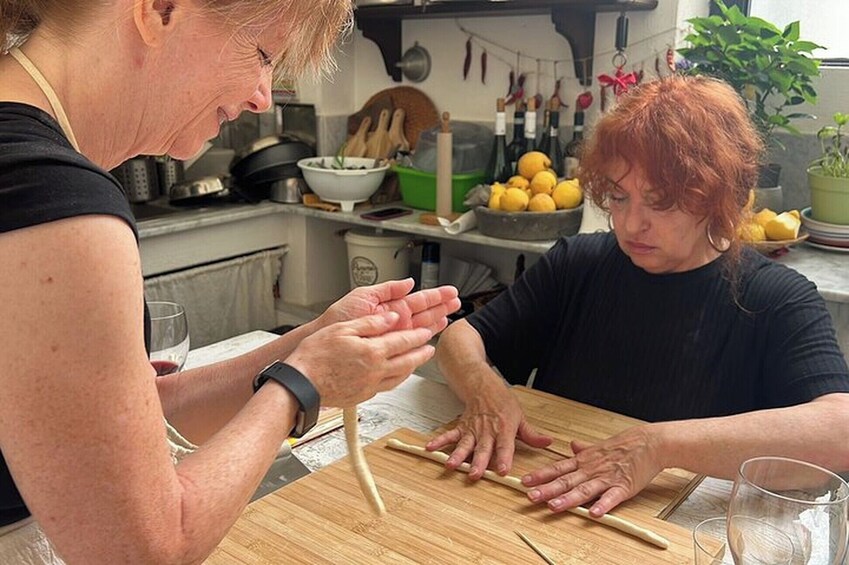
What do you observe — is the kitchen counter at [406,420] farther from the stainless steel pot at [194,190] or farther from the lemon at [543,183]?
the stainless steel pot at [194,190]

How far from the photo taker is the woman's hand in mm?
1060

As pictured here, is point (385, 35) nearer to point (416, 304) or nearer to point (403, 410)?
point (403, 410)

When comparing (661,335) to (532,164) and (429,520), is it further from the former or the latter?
(532,164)

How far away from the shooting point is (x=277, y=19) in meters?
0.72

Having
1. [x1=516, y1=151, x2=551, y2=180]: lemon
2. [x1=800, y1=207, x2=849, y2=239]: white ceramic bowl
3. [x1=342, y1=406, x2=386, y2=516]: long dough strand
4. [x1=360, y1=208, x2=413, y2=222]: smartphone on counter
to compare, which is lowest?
[x1=360, y1=208, x2=413, y2=222]: smartphone on counter

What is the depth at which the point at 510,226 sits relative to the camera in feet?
7.11

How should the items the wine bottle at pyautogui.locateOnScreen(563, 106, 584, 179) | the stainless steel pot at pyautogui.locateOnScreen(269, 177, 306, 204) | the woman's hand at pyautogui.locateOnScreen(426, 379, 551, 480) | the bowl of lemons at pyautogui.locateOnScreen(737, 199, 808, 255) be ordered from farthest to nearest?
the stainless steel pot at pyautogui.locateOnScreen(269, 177, 306, 204), the wine bottle at pyautogui.locateOnScreen(563, 106, 584, 179), the bowl of lemons at pyautogui.locateOnScreen(737, 199, 808, 255), the woman's hand at pyautogui.locateOnScreen(426, 379, 551, 480)

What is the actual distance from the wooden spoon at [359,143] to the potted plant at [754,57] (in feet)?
4.20

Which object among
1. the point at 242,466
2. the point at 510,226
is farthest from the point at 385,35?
the point at 242,466

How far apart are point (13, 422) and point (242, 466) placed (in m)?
0.18

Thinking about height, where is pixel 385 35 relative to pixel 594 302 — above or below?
above

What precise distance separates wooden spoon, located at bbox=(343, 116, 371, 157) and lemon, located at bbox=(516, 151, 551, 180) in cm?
81

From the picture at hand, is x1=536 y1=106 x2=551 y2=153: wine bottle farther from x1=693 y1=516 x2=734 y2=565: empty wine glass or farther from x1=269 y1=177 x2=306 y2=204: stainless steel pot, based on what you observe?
x1=693 y1=516 x2=734 y2=565: empty wine glass

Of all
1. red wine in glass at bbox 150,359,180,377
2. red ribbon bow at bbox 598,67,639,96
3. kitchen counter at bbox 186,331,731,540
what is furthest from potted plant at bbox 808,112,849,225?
red wine in glass at bbox 150,359,180,377
